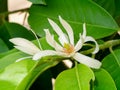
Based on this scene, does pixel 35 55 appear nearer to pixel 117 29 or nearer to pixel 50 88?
pixel 117 29

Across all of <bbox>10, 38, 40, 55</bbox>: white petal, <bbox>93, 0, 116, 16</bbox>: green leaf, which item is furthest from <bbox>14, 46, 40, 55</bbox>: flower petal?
<bbox>93, 0, 116, 16</bbox>: green leaf

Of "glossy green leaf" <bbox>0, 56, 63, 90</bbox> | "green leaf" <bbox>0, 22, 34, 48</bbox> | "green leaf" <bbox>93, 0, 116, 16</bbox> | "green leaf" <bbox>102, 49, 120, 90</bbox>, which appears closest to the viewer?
"glossy green leaf" <bbox>0, 56, 63, 90</bbox>

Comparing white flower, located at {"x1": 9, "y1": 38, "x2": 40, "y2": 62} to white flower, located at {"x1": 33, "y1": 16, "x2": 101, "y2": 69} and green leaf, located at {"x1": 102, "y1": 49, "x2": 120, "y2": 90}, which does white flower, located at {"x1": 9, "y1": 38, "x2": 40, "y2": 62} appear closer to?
white flower, located at {"x1": 33, "y1": 16, "x2": 101, "y2": 69}

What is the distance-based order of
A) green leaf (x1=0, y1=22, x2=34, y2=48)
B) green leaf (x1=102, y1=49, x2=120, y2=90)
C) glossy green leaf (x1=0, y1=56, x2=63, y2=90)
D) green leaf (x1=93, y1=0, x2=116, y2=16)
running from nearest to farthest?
glossy green leaf (x1=0, y1=56, x2=63, y2=90) < green leaf (x1=102, y1=49, x2=120, y2=90) < green leaf (x1=93, y1=0, x2=116, y2=16) < green leaf (x1=0, y1=22, x2=34, y2=48)

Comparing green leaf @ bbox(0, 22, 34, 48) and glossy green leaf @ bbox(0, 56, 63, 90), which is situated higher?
glossy green leaf @ bbox(0, 56, 63, 90)

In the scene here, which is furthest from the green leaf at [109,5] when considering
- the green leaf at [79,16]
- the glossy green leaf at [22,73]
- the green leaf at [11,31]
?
the glossy green leaf at [22,73]

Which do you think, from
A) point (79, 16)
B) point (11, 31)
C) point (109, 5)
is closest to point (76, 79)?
point (79, 16)

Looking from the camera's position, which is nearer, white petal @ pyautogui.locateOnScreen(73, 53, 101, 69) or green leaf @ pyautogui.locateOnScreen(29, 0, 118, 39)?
white petal @ pyautogui.locateOnScreen(73, 53, 101, 69)
